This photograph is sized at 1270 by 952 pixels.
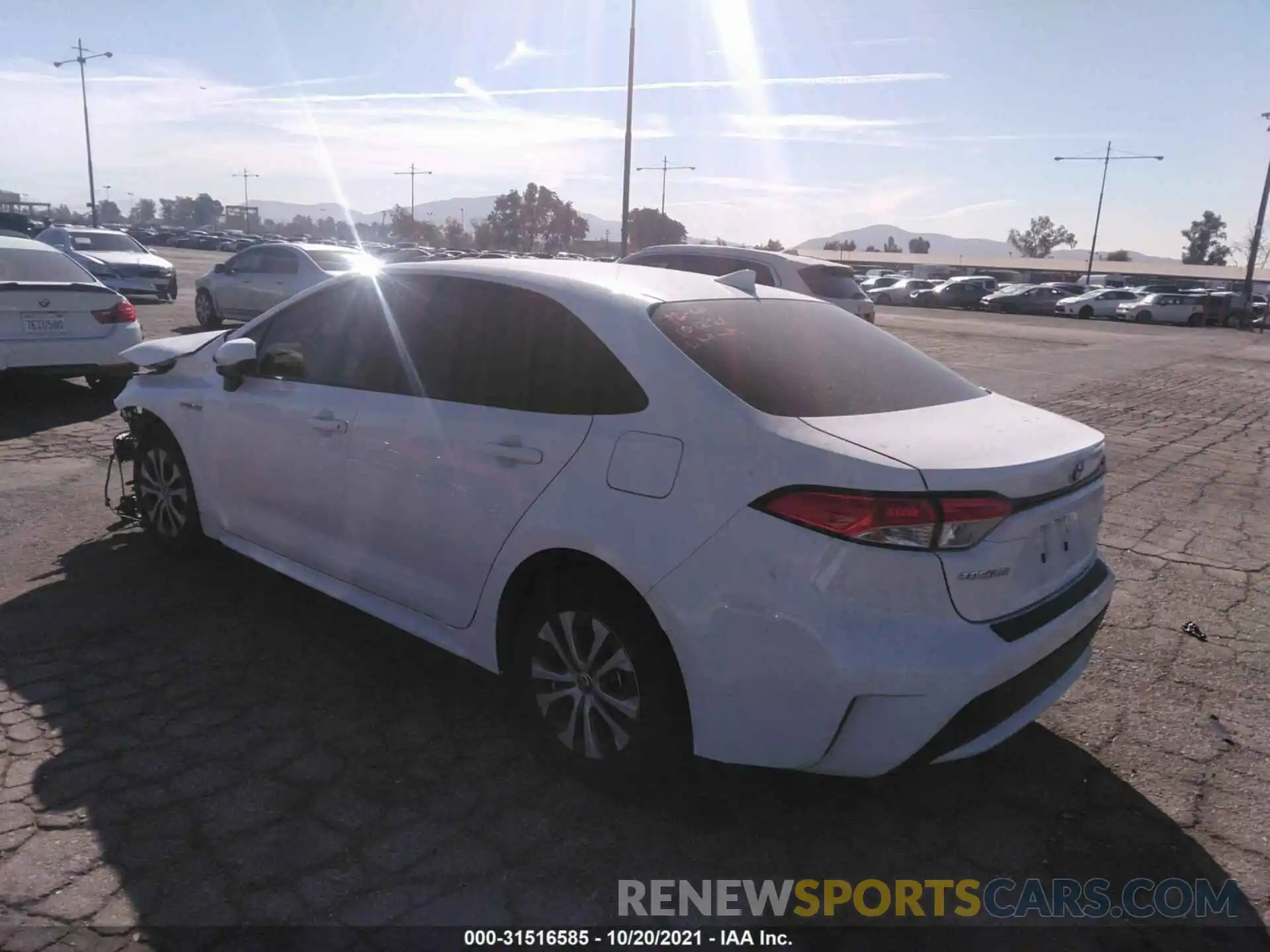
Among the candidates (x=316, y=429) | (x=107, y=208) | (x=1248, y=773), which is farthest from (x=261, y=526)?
(x=107, y=208)

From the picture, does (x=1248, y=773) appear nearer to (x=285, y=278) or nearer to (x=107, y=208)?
(x=285, y=278)

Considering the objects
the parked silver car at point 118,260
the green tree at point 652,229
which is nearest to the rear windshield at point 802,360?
the parked silver car at point 118,260

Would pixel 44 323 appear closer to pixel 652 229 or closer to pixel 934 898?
pixel 934 898

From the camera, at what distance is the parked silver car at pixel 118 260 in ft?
57.6

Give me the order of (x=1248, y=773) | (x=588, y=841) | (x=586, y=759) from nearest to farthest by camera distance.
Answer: (x=588, y=841), (x=586, y=759), (x=1248, y=773)

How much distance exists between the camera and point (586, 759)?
300 cm

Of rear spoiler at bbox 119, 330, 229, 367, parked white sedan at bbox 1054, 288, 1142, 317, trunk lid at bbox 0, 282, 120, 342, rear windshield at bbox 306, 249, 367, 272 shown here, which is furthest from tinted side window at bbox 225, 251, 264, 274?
parked white sedan at bbox 1054, 288, 1142, 317

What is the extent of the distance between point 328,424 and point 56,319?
583cm

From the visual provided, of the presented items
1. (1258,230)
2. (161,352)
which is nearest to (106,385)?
(161,352)

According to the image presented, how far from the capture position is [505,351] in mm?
3318

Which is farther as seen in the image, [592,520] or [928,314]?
[928,314]

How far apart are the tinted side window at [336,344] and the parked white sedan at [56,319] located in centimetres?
416

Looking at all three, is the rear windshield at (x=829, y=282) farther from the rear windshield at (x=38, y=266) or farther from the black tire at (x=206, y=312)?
the black tire at (x=206, y=312)

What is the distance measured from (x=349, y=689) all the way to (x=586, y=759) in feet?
3.81
